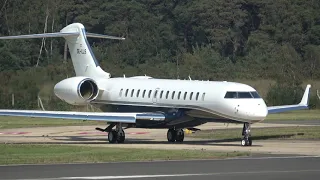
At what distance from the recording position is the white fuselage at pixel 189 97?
35.5 metres

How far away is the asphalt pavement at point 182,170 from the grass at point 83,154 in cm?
141

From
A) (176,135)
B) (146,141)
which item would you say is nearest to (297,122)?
(176,135)

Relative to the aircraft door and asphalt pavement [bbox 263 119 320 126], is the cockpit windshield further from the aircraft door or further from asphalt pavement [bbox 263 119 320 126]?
asphalt pavement [bbox 263 119 320 126]

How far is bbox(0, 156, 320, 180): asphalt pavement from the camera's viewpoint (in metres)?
23.0

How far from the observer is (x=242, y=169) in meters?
24.8

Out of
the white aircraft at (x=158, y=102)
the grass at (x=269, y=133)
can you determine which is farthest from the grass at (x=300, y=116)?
the white aircraft at (x=158, y=102)

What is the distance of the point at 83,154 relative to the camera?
3044 cm

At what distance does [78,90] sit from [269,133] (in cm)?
840

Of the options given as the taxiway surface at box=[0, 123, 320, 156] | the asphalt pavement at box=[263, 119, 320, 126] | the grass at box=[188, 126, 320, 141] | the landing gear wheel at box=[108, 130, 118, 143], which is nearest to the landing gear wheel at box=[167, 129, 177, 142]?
the taxiway surface at box=[0, 123, 320, 156]

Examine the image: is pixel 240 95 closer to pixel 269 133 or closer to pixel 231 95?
pixel 231 95

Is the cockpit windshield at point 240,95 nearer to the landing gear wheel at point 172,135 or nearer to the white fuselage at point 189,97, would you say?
the white fuselage at point 189,97

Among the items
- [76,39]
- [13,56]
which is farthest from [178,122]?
[13,56]

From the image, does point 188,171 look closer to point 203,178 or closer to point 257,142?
point 203,178

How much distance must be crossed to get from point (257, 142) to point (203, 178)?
47.5 feet
